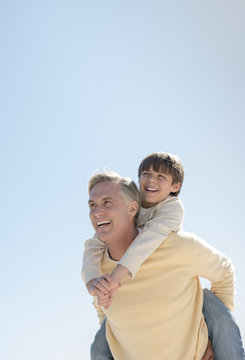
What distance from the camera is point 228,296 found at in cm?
497

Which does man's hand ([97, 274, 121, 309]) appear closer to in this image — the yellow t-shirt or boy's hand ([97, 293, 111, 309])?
boy's hand ([97, 293, 111, 309])

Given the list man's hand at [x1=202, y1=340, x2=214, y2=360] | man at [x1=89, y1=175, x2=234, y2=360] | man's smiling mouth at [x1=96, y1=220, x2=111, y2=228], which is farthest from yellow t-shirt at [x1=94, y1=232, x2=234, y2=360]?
man's smiling mouth at [x1=96, y1=220, x2=111, y2=228]

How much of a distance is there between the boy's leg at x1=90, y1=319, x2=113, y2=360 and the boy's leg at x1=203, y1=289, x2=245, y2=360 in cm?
125

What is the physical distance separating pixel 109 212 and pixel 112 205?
10 centimetres

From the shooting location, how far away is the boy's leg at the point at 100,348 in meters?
5.10

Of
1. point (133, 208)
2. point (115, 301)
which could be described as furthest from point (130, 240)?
point (115, 301)

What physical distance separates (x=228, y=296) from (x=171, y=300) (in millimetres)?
812

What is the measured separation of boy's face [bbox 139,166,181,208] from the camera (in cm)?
542

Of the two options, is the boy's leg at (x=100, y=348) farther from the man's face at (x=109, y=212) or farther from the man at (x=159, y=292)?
the man's face at (x=109, y=212)

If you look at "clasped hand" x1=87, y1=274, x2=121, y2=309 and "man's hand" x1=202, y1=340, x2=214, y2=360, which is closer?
"clasped hand" x1=87, y1=274, x2=121, y2=309

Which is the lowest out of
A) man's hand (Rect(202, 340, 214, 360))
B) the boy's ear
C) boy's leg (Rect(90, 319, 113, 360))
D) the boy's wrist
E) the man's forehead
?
boy's leg (Rect(90, 319, 113, 360))

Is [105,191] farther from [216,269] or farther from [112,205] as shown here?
[216,269]

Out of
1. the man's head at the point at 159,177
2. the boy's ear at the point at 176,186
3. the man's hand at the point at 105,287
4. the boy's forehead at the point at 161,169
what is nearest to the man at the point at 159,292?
the man's hand at the point at 105,287

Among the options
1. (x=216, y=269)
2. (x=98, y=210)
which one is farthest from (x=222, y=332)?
(x=98, y=210)
